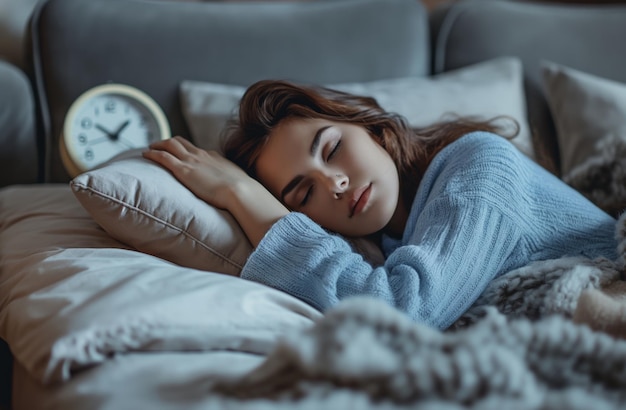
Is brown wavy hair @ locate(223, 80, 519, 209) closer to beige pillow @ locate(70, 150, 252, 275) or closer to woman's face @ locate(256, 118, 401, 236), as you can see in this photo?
woman's face @ locate(256, 118, 401, 236)

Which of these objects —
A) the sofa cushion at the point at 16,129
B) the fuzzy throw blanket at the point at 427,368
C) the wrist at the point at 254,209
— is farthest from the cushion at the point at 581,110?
the sofa cushion at the point at 16,129

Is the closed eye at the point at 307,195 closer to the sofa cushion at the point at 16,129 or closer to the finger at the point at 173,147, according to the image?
the finger at the point at 173,147

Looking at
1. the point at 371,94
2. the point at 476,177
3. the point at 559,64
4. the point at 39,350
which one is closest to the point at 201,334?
the point at 39,350

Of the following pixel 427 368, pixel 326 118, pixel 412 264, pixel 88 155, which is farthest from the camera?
pixel 88 155

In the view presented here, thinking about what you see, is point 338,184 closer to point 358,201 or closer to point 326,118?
point 358,201

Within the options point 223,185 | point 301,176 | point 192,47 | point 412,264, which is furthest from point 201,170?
point 192,47

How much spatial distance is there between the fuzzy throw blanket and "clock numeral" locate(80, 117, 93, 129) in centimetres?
103

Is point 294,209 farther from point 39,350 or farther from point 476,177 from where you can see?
point 39,350

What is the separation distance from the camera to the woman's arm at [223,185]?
1.08 metres

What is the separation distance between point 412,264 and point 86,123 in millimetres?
880

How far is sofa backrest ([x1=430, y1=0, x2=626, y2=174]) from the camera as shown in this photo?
69.3 inches

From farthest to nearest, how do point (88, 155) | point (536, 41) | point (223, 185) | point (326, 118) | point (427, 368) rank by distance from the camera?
point (536, 41)
point (88, 155)
point (326, 118)
point (223, 185)
point (427, 368)

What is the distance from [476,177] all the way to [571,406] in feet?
1.83

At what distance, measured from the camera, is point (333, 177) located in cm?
114
